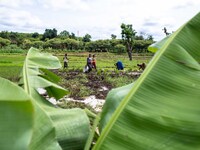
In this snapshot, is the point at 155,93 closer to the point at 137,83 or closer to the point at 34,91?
the point at 137,83

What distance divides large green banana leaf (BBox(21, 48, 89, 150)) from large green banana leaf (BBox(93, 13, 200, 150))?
118mm

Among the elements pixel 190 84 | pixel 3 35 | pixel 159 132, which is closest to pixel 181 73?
pixel 190 84

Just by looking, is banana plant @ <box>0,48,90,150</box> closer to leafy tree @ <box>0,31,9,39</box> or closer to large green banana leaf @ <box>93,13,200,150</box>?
large green banana leaf @ <box>93,13,200,150</box>

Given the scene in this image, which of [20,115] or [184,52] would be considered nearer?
[20,115]

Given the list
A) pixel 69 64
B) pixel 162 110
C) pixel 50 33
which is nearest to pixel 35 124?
pixel 162 110

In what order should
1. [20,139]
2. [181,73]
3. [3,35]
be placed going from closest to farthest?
[20,139], [181,73], [3,35]

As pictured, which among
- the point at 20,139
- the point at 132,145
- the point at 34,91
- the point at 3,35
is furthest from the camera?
the point at 3,35

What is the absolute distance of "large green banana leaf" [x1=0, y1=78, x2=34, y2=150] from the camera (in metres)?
0.78

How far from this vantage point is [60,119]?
1.08 metres

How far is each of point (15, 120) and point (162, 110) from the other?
41cm

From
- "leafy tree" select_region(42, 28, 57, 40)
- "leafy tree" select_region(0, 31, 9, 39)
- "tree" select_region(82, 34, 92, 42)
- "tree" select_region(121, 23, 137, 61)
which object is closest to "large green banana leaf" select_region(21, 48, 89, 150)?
"tree" select_region(121, 23, 137, 61)

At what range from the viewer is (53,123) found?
3.17 ft

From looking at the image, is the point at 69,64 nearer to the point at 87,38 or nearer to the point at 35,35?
the point at 87,38

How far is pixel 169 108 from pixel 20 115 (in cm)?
42
